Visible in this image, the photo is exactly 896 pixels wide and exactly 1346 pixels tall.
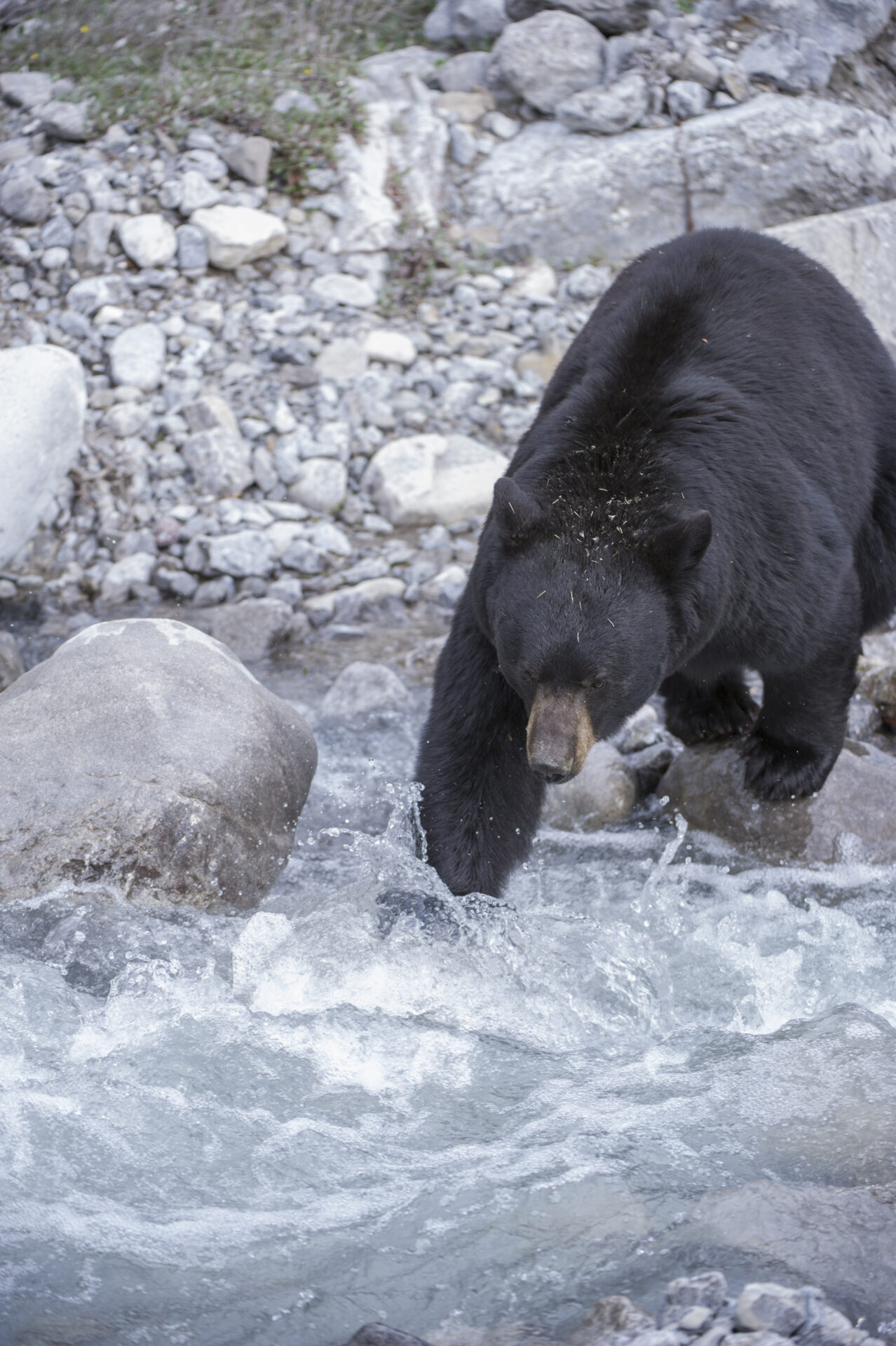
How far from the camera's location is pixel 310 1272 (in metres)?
2.57

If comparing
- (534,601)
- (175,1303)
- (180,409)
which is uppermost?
(534,601)

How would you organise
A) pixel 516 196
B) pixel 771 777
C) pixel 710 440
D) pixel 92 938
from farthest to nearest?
pixel 516 196 → pixel 771 777 → pixel 92 938 → pixel 710 440

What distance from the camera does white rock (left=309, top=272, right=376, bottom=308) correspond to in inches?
303

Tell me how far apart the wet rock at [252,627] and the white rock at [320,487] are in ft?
2.92

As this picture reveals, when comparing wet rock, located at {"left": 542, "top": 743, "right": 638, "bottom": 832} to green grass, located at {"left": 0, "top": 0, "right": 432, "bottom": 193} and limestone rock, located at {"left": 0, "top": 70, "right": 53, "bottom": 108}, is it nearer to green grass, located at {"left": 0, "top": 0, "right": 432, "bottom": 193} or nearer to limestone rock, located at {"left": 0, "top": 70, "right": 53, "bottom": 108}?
green grass, located at {"left": 0, "top": 0, "right": 432, "bottom": 193}

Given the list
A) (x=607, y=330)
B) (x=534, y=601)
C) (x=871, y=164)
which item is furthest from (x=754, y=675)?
(x=871, y=164)

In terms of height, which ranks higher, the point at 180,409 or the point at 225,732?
the point at 225,732

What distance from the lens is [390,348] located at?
7469mm

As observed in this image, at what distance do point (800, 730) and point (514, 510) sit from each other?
158 cm

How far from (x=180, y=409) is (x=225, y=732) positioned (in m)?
3.48

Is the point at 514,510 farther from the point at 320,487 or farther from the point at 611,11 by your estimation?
the point at 611,11

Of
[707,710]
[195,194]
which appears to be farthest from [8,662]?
[195,194]

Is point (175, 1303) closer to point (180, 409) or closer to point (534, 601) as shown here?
point (534, 601)

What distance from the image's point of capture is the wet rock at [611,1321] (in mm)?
2270
